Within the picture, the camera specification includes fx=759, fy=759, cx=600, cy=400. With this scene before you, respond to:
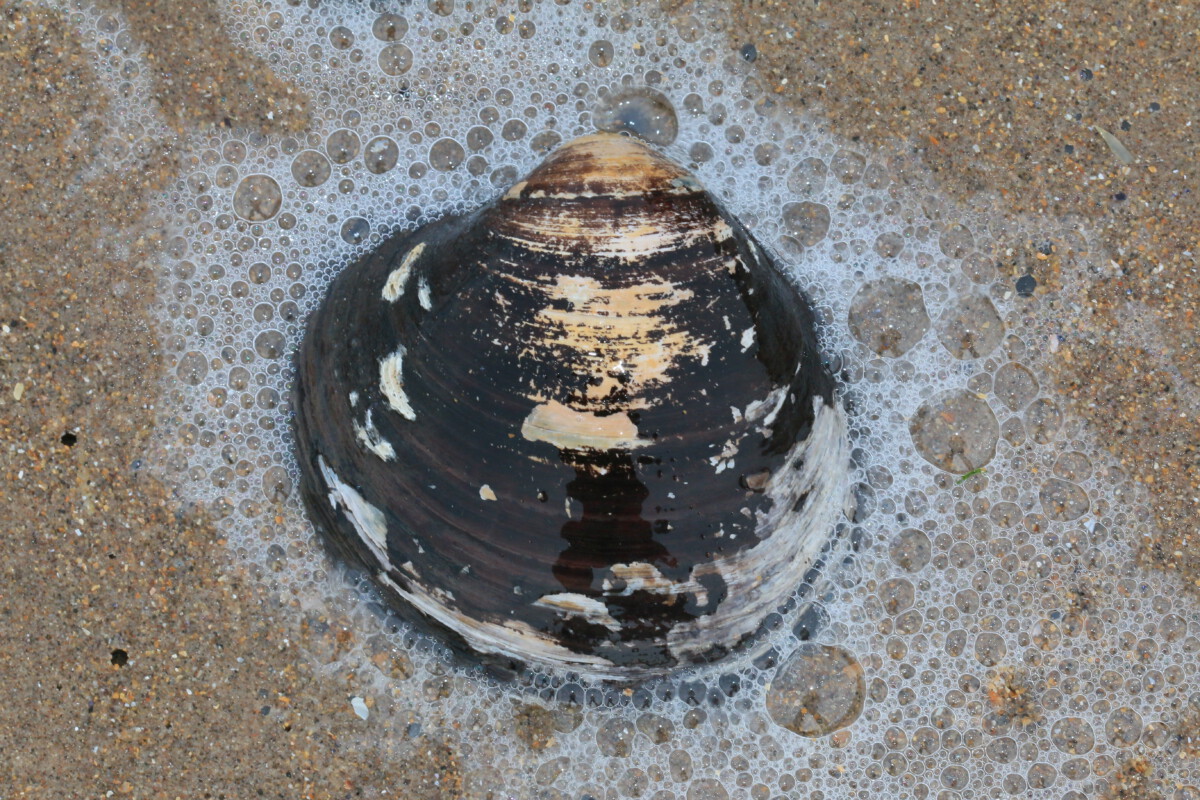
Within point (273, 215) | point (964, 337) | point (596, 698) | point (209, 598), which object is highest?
point (273, 215)

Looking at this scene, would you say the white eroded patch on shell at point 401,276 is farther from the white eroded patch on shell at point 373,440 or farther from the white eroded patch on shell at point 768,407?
the white eroded patch on shell at point 768,407

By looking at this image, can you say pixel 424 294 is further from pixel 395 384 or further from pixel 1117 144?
pixel 1117 144

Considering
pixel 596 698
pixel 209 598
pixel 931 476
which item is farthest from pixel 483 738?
pixel 931 476

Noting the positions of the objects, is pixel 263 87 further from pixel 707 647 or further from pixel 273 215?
pixel 707 647

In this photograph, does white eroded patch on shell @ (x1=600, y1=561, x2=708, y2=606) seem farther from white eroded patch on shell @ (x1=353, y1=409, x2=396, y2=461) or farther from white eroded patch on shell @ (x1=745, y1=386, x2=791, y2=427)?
white eroded patch on shell @ (x1=353, y1=409, x2=396, y2=461)

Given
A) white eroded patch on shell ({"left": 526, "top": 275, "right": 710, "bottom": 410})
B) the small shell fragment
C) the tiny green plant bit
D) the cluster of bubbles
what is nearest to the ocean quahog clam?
white eroded patch on shell ({"left": 526, "top": 275, "right": 710, "bottom": 410})

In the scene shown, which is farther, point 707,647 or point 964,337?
point 964,337

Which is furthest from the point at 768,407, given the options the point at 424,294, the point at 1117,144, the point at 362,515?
the point at 1117,144
